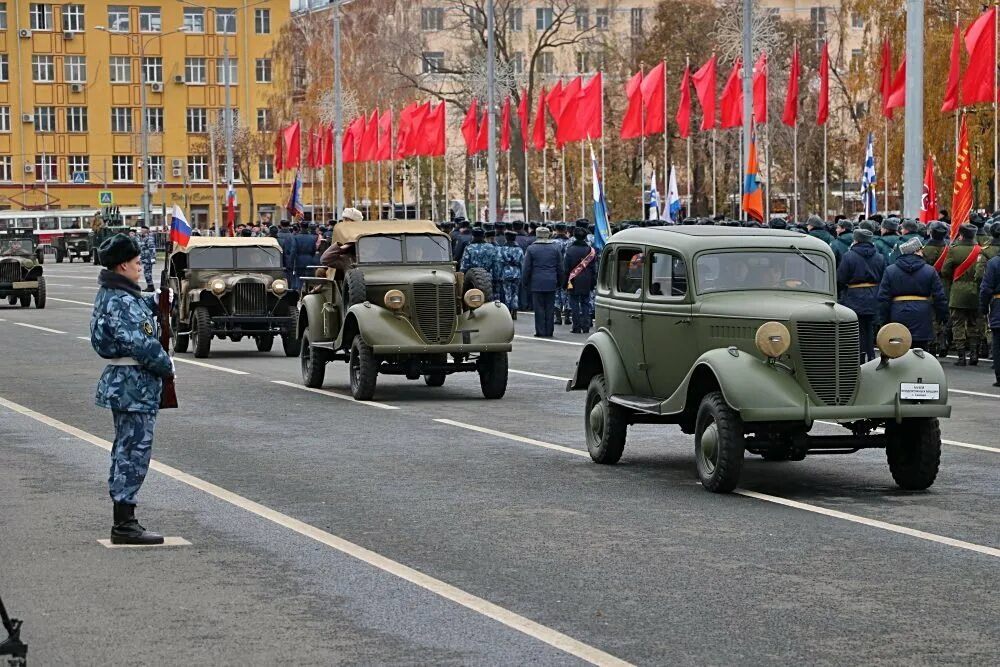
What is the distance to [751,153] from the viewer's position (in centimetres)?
3672

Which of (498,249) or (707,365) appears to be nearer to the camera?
(707,365)

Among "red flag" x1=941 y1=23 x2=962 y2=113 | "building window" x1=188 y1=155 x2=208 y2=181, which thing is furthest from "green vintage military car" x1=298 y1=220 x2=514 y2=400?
"building window" x1=188 y1=155 x2=208 y2=181

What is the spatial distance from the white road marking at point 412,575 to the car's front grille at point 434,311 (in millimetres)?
6115

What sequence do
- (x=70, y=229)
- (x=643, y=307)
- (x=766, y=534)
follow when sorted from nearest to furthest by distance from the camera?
(x=766, y=534), (x=643, y=307), (x=70, y=229)

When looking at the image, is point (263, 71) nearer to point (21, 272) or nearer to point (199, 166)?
point (199, 166)

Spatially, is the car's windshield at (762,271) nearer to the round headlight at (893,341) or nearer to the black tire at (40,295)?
the round headlight at (893,341)

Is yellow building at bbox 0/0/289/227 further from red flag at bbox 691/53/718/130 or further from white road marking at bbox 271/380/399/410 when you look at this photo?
white road marking at bbox 271/380/399/410

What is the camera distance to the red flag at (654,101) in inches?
1865

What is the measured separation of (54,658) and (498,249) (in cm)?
2882

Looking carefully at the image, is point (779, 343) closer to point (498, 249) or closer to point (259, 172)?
point (498, 249)

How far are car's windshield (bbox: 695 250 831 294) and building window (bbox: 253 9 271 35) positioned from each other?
→ 103m

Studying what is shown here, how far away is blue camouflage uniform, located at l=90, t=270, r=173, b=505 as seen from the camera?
10805mm

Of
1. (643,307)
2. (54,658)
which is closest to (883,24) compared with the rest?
(643,307)

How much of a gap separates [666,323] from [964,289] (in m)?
10.9
